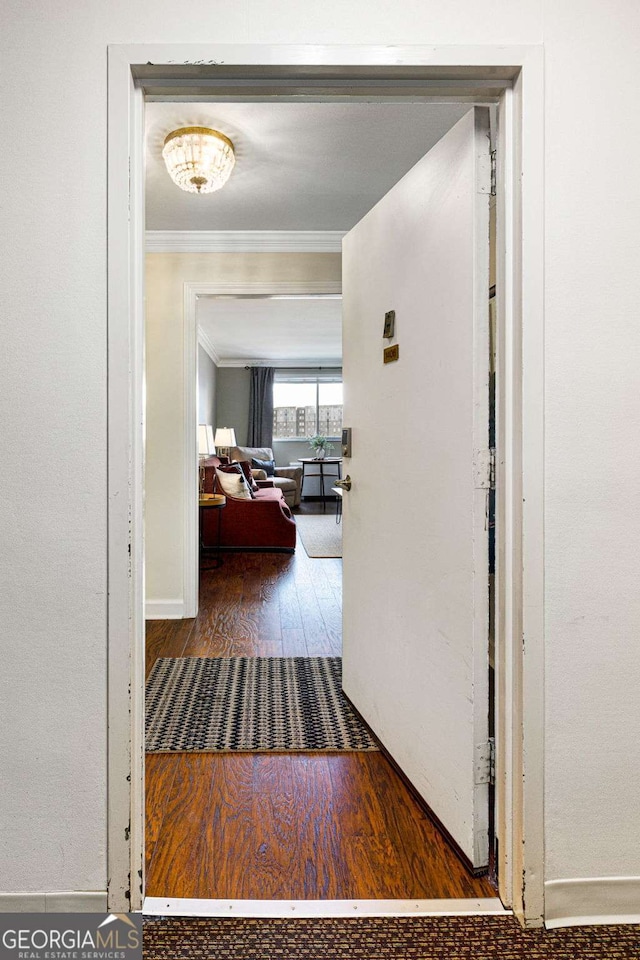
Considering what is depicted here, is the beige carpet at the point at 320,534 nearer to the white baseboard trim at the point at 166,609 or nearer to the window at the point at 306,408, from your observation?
the white baseboard trim at the point at 166,609

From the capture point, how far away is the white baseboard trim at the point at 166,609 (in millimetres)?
3676

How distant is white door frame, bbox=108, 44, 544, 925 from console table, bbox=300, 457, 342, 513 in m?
8.21

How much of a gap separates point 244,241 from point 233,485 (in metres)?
2.72

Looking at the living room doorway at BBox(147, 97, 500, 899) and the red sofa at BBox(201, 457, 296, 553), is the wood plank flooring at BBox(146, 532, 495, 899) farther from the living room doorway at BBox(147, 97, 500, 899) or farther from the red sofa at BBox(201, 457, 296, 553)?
the red sofa at BBox(201, 457, 296, 553)

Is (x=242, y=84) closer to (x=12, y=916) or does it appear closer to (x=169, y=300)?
(x=12, y=916)

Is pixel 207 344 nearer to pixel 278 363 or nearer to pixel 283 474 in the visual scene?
pixel 278 363

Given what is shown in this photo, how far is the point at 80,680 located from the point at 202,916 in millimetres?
614

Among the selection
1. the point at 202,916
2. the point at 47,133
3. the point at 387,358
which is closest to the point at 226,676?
the point at 202,916

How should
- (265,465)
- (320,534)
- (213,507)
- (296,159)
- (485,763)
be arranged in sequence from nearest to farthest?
(485,763), (296,159), (213,507), (320,534), (265,465)

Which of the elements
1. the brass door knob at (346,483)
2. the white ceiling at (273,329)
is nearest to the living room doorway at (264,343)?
the white ceiling at (273,329)

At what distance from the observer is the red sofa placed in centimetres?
565

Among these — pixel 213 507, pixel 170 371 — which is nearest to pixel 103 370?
pixel 170 371

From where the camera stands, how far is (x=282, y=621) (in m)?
3.59

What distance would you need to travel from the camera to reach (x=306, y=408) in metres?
10.2
